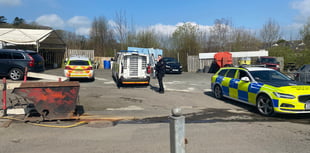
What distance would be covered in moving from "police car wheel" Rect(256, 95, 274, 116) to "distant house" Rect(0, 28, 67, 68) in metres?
19.0

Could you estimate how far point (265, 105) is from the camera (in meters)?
7.75

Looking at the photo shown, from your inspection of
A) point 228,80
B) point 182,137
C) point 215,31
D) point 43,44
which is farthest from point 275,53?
point 182,137

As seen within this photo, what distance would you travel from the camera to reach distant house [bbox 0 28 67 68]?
846 inches

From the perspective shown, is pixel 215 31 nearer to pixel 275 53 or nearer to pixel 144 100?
pixel 275 53

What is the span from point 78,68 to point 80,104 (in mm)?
5750

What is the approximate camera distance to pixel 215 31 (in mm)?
35281

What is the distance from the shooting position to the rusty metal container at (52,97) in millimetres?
6398

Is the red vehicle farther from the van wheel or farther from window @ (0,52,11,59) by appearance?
window @ (0,52,11,59)

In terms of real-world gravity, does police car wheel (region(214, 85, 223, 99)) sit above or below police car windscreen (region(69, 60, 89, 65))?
below

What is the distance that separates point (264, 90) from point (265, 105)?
47 cm

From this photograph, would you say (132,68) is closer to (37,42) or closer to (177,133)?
(177,133)

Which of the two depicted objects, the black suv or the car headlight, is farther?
the black suv

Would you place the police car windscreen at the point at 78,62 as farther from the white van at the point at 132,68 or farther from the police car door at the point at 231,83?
the police car door at the point at 231,83

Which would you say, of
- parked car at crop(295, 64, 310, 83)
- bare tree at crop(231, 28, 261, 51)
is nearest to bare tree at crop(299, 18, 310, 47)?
bare tree at crop(231, 28, 261, 51)
